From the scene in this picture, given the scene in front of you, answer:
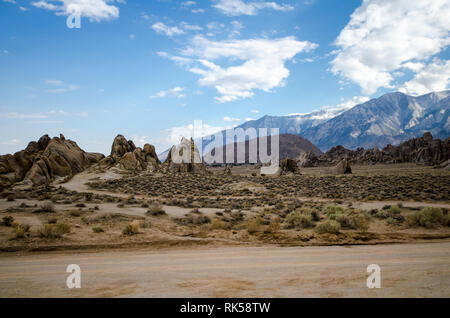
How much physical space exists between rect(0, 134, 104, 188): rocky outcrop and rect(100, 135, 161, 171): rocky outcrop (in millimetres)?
4735

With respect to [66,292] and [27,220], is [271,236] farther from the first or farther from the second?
[27,220]

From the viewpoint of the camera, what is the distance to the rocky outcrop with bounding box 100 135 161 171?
46.7m

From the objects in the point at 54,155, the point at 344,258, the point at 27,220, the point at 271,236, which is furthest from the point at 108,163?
the point at 344,258

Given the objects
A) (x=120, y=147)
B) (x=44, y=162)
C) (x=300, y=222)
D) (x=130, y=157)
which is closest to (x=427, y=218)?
(x=300, y=222)

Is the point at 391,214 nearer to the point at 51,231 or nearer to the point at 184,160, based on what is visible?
the point at 51,231

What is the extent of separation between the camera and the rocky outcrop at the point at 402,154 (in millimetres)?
82125

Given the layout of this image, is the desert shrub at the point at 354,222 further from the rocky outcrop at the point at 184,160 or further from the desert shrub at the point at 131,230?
the rocky outcrop at the point at 184,160

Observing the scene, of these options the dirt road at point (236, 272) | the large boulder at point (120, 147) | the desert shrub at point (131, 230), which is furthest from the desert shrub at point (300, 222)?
the large boulder at point (120, 147)

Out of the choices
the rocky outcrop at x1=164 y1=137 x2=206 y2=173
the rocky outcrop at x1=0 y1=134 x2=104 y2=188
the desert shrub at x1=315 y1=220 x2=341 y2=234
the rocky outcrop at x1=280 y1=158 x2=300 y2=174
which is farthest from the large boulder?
the desert shrub at x1=315 y1=220 x2=341 y2=234

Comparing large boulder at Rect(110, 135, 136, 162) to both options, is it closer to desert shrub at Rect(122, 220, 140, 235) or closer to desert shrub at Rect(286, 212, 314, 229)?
desert shrub at Rect(122, 220, 140, 235)

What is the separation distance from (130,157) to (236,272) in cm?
4506

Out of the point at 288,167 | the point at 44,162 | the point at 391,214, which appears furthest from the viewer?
the point at 288,167

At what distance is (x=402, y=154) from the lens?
96.8 metres
